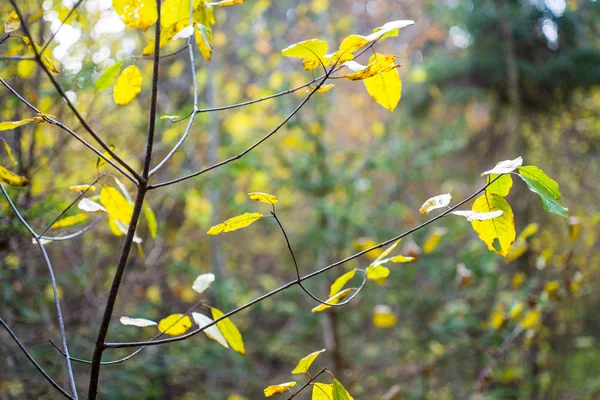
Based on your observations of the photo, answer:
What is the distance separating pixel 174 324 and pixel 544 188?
647 mm

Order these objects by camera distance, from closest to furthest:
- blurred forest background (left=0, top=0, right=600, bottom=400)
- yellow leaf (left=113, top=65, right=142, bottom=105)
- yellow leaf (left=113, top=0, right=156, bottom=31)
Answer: yellow leaf (left=113, top=0, right=156, bottom=31), yellow leaf (left=113, top=65, right=142, bottom=105), blurred forest background (left=0, top=0, right=600, bottom=400)

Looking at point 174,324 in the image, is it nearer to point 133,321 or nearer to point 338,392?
point 133,321

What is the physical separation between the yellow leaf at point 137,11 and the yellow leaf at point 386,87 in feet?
1.24

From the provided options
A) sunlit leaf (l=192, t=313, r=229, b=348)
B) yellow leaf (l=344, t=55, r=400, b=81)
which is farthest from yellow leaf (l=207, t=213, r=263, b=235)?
yellow leaf (l=344, t=55, r=400, b=81)

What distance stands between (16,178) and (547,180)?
0.84 m

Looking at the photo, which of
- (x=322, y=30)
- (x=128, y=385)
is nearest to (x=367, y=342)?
(x=128, y=385)

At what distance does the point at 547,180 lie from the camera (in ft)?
2.19

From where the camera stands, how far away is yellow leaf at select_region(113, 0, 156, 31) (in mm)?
756

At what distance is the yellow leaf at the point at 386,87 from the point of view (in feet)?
2.40

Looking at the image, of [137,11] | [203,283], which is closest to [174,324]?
[203,283]

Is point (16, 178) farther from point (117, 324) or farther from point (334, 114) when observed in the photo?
point (334, 114)

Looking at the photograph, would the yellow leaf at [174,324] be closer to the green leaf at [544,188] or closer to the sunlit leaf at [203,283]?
the sunlit leaf at [203,283]

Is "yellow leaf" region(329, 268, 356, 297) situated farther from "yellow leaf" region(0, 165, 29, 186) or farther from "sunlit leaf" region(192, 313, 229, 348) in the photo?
"yellow leaf" region(0, 165, 29, 186)

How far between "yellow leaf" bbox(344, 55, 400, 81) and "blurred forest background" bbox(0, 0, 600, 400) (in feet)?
4.32
